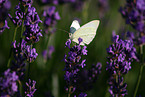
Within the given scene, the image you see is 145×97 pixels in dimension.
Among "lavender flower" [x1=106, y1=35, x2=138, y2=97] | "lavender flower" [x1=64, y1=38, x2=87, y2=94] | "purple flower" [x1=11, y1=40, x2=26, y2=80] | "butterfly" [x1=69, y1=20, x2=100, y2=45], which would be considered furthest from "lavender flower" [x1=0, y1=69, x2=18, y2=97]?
"butterfly" [x1=69, y1=20, x2=100, y2=45]

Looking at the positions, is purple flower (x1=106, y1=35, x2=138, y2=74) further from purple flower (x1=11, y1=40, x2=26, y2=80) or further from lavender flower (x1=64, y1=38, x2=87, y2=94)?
purple flower (x1=11, y1=40, x2=26, y2=80)

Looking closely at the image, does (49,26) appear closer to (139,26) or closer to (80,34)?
(80,34)

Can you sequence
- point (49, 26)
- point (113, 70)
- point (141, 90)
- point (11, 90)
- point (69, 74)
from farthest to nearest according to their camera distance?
point (141, 90) < point (49, 26) < point (113, 70) < point (69, 74) < point (11, 90)

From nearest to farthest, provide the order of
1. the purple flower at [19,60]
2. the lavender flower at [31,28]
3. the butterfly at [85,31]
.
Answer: the purple flower at [19,60] → the lavender flower at [31,28] → the butterfly at [85,31]

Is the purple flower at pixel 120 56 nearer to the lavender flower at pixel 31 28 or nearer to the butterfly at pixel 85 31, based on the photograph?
the butterfly at pixel 85 31

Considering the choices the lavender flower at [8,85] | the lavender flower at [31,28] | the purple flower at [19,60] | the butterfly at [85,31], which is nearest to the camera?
the lavender flower at [8,85]

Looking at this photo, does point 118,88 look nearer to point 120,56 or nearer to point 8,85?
point 120,56

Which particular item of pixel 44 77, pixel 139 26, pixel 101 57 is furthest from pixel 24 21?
pixel 101 57

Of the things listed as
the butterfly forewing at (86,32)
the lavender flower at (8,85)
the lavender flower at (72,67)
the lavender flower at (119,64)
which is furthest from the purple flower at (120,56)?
the lavender flower at (8,85)
